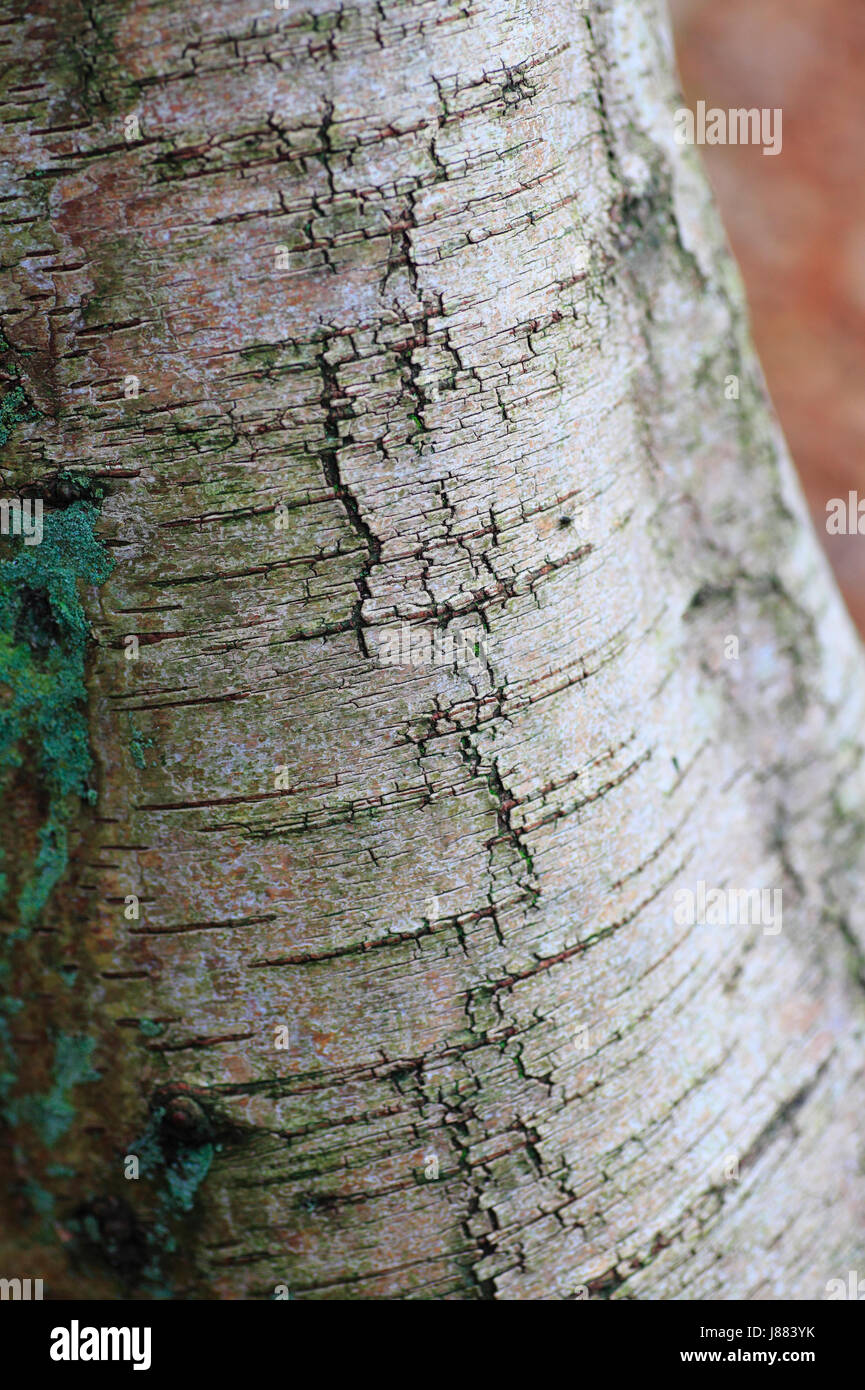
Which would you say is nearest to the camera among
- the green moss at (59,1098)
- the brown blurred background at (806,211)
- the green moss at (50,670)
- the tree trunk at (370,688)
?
the tree trunk at (370,688)

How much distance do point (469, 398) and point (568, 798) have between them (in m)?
0.43

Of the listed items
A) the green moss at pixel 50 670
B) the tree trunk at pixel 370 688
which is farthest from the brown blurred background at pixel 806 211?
the green moss at pixel 50 670

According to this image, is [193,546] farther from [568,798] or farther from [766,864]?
[766,864]

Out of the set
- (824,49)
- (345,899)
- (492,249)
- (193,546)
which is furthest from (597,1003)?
(824,49)

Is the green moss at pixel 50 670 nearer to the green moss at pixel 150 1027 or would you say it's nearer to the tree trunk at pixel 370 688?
the tree trunk at pixel 370 688

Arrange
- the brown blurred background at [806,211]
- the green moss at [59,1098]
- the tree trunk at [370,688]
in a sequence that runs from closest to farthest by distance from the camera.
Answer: the tree trunk at [370,688] → the green moss at [59,1098] → the brown blurred background at [806,211]

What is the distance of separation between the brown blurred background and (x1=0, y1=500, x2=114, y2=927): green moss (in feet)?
11.2

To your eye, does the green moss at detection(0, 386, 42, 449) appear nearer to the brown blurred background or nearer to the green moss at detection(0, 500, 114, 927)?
the green moss at detection(0, 500, 114, 927)

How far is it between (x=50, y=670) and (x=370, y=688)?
1.13 feet

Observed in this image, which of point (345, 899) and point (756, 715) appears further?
point (756, 715)

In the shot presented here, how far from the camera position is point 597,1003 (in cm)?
115

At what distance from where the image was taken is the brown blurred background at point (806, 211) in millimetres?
3957

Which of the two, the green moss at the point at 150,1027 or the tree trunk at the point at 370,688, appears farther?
the green moss at the point at 150,1027

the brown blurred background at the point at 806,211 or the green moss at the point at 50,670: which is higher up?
the brown blurred background at the point at 806,211
